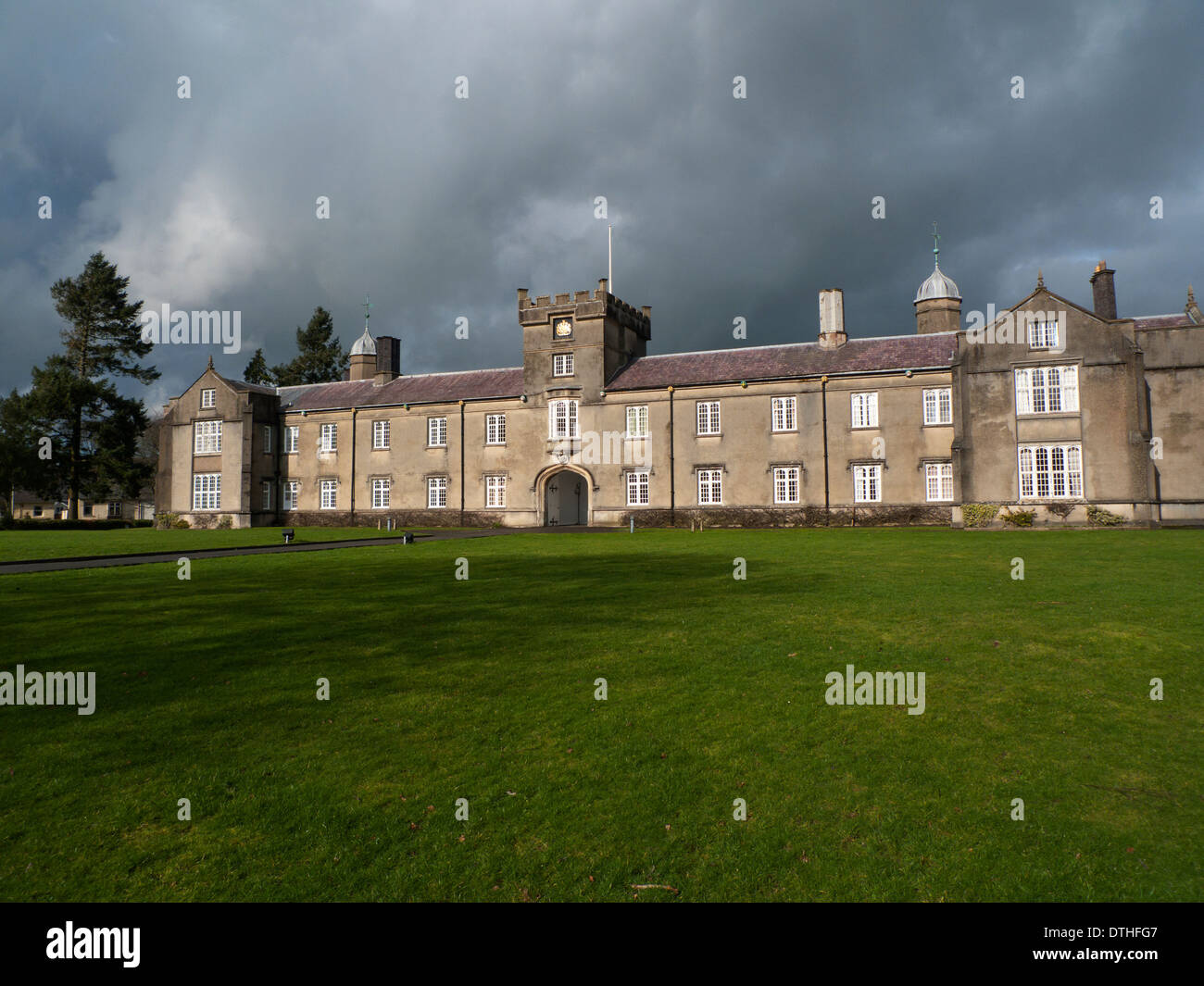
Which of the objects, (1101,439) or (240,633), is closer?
(240,633)

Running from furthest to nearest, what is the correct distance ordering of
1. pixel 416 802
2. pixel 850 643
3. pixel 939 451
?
pixel 939 451, pixel 850 643, pixel 416 802

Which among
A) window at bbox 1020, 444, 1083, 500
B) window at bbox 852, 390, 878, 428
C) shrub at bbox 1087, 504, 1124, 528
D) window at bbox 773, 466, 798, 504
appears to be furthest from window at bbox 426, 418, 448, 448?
shrub at bbox 1087, 504, 1124, 528

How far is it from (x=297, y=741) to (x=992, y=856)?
5874 millimetres

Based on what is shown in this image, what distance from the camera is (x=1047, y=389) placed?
40.2 m

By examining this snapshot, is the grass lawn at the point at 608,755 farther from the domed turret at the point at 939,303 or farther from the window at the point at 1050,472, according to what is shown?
the domed turret at the point at 939,303

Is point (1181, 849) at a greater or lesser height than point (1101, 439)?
lesser

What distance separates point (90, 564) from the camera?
22.6 metres

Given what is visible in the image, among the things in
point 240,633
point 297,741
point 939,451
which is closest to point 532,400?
point 939,451

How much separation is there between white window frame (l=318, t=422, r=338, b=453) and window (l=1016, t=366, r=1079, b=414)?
44929 millimetres

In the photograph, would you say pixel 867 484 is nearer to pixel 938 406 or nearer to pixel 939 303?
pixel 938 406

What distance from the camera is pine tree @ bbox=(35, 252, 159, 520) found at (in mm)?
64938

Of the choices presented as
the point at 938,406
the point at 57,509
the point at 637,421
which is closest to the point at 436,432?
the point at 637,421

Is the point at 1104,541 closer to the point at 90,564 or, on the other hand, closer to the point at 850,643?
the point at 850,643
